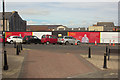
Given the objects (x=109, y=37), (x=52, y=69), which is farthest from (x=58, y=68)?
(x=109, y=37)

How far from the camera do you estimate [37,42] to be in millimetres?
27766

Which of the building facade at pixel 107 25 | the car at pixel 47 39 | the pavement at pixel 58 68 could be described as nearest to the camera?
the pavement at pixel 58 68

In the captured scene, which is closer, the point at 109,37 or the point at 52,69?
the point at 52,69

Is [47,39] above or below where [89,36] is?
below

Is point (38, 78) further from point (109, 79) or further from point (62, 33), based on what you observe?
point (62, 33)

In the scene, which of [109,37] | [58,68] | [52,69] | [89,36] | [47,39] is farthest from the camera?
[89,36]

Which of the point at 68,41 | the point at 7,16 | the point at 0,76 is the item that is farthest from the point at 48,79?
the point at 7,16

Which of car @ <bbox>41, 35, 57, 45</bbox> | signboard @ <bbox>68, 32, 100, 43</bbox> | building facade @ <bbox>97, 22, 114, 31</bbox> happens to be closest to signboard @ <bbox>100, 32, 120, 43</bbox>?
signboard @ <bbox>68, 32, 100, 43</bbox>

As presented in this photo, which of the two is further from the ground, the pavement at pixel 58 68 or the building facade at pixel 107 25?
the building facade at pixel 107 25

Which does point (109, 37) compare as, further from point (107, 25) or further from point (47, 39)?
point (107, 25)

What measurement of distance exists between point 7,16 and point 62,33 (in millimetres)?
40336

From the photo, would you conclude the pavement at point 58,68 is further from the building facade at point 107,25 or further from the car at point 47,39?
the building facade at point 107,25

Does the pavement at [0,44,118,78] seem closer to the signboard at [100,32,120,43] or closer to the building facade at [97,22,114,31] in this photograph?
the signboard at [100,32,120,43]

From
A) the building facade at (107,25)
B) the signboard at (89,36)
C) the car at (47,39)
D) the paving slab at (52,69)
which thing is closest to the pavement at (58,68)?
the paving slab at (52,69)
